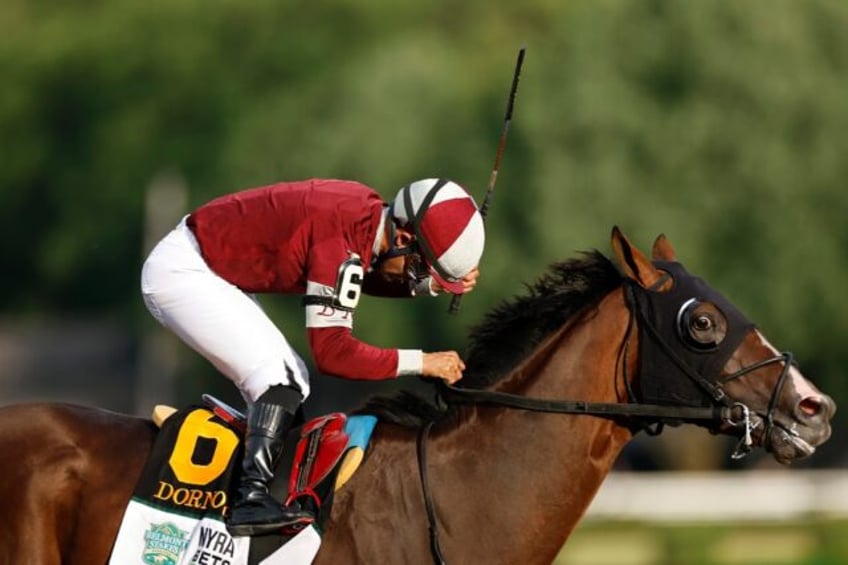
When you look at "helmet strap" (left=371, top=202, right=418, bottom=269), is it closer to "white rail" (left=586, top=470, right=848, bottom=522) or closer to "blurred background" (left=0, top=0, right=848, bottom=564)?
"white rail" (left=586, top=470, right=848, bottom=522)

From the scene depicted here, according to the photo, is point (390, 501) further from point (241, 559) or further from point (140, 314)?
point (140, 314)

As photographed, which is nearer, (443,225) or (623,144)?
(443,225)

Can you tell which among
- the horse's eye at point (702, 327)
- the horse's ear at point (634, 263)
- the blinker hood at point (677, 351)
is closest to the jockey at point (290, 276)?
the horse's ear at point (634, 263)

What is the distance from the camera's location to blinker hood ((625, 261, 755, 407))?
19.8 feet

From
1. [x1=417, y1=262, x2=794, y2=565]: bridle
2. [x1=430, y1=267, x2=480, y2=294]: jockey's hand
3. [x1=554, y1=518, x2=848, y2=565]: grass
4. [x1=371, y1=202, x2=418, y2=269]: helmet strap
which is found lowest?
[x1=554, y1=518, x2=848, y2=565]: grass

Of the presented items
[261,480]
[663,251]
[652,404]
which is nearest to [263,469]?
[261,480]

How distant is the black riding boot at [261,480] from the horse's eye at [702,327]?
142 cm

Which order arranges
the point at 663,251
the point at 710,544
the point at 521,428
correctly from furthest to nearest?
the point at 710,544 < the point at 663,251 < the point at 521,428

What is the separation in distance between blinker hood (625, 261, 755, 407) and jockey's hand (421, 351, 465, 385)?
2.17 ft

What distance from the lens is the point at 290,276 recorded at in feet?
20.2

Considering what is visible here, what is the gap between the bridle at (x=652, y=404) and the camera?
19.7ft

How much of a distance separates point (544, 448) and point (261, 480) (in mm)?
1015

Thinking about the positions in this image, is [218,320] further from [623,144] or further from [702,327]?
[623,144]

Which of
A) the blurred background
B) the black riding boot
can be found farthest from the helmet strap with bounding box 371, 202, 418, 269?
the blurred background
